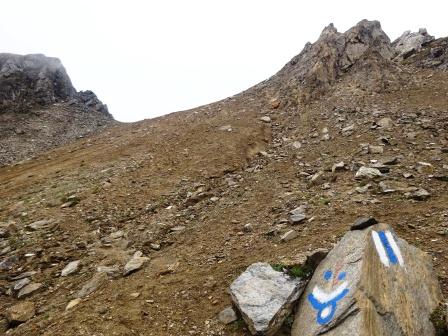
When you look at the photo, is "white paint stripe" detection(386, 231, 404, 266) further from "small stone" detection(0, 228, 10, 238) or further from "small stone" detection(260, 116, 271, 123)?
"small stone" detection(260, 116, 271, 123)

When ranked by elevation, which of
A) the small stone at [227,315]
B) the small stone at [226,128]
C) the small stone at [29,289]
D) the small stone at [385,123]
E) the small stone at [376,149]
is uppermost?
the small stone at [226,128]

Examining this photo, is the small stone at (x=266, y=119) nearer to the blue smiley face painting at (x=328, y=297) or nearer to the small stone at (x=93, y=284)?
the small stone at (x=93, y=284)

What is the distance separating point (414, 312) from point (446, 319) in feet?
1.48

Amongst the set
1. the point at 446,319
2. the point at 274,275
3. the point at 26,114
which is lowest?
the point at 446,319

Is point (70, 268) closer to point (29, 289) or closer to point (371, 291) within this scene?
point (29, 289)

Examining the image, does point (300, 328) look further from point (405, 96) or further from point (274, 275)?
point (405, 96)

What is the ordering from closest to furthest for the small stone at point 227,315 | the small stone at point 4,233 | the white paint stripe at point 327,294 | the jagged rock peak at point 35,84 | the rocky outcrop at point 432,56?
the white paint stripe at point 327,294 → the small stone at point 227,315 → the small stone at point 4,233 → the rocky outcrop at point 432,56 → the jagged rock peak at point 35,84

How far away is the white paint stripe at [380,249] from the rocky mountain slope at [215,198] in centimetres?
135

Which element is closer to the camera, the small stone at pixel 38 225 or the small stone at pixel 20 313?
the small stone at pixel 20 313

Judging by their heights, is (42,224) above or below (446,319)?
above

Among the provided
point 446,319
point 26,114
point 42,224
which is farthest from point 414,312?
point 26,114

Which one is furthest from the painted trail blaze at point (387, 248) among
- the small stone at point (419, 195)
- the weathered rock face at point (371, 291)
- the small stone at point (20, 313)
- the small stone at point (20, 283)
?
the small stone at point (20, 283)

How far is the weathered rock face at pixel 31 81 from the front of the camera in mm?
31953

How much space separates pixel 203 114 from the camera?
2044cm
